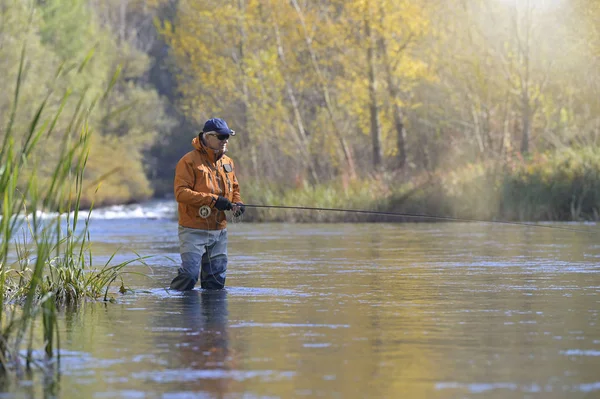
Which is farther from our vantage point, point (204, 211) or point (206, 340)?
point (204, 211)

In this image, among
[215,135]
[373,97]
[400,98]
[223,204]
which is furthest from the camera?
[400,98]

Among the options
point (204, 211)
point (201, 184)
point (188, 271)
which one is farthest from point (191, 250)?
point (201, 184)

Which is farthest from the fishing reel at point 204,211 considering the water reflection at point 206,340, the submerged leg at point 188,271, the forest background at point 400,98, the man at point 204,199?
the forest background at point 400,98

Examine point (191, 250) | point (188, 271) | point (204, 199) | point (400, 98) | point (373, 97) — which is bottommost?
point (188, 271)

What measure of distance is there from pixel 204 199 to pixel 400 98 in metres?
28.8

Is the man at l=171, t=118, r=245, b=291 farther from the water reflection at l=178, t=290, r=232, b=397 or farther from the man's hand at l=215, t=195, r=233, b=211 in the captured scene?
the water reflection at l=178, t=290, r=232, b=397

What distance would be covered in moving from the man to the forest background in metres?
15.0

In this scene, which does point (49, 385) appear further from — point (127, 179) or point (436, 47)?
point (127, 179)

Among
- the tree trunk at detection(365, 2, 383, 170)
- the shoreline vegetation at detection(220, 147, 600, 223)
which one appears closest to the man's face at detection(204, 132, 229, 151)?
the shoreline vegetation at detection(220, 147, 600, 223)

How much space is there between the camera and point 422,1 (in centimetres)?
3556

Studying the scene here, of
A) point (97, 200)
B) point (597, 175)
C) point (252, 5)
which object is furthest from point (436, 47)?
point (97, 200)

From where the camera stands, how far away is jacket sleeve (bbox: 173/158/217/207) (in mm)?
11109

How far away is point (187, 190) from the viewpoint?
11.1 meters

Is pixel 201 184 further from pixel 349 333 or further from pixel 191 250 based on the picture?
pixel 349 333
